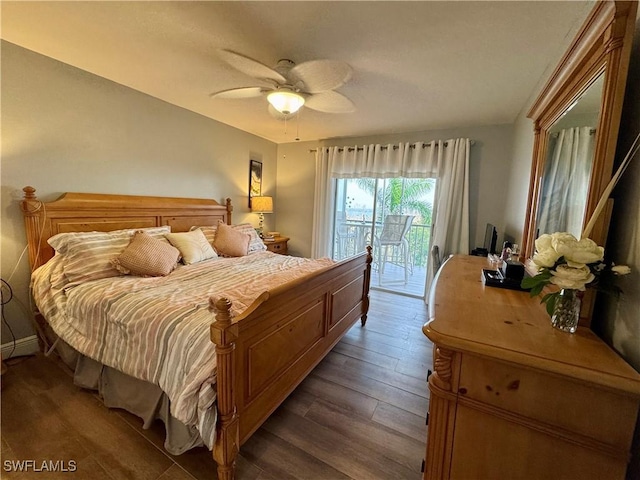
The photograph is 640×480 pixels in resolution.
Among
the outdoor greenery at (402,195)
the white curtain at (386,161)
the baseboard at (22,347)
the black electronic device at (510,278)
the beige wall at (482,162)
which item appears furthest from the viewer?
the outdoor greenery at (402,195)

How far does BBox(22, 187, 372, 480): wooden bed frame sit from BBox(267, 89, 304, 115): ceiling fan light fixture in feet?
4.05

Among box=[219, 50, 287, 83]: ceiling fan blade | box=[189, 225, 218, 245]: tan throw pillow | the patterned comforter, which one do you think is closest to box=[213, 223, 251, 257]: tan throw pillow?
box=[189, 225, 218, 245]: tan throw pillow

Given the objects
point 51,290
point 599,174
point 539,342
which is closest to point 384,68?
point 599,174

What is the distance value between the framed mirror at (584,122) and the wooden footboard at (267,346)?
1.31m

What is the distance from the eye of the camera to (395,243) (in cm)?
429

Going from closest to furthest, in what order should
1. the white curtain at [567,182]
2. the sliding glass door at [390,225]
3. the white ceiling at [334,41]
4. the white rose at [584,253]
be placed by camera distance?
the white rose at [584,253] → the white curtain at [567,182] → the white ceiling at [334,41] → the sliding glass door at [390,225]

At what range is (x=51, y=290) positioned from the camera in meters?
1.97

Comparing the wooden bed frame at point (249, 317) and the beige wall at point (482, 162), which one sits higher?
the beige wall at point (482, 162)

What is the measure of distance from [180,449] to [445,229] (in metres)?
3.44

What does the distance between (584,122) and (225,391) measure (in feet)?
6.35

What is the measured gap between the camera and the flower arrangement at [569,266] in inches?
32.2

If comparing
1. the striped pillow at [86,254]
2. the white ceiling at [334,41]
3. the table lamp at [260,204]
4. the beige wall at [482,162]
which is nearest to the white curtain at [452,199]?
the beige wall at [482,162]

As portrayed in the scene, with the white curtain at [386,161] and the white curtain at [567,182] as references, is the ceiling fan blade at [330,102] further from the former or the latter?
the white curtain at [386,161]

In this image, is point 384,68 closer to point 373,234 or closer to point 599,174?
point 599,174
